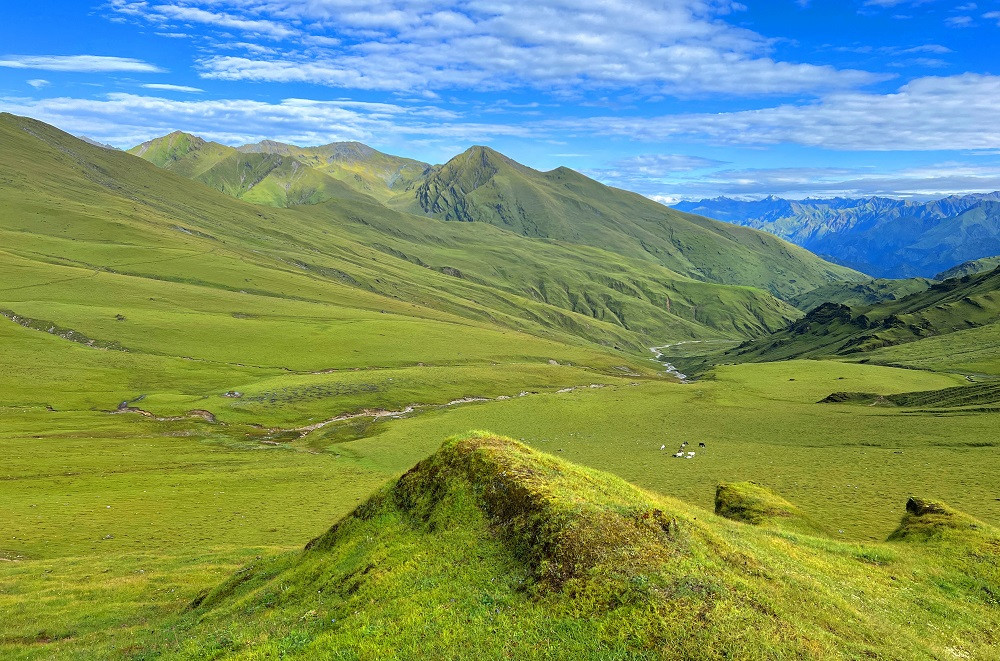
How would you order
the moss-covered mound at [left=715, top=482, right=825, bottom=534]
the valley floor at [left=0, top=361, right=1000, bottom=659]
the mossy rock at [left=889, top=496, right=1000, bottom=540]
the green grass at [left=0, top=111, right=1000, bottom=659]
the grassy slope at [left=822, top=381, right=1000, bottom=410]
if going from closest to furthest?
the green grass at [left=0, top=111, right=1000, bottom=659], the mossy rock at [left=889, top=496, right=1000, bottom=540], the valley floor at [left=0, top=361, right=1000, bottom=659], the moss-covered mound at [left=715, top=482, right=825, bottom=534], the grassy slope at [left=822, top=381, right=1000, bottom=410]

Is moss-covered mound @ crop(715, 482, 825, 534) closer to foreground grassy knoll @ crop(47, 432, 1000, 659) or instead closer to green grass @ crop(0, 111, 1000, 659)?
green grass @ crop(0, 111, 1000, 659)

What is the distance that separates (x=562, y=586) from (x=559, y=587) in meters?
0.11

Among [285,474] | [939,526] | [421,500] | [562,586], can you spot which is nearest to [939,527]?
[939,526]

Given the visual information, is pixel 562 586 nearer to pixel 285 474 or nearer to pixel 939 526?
pixel 939 526

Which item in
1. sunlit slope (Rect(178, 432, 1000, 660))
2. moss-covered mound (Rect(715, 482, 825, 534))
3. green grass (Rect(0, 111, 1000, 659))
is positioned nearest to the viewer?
sunlit slope (Rect(178, 432, 1000, 660))

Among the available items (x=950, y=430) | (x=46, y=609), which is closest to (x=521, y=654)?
(x=46, y=609)

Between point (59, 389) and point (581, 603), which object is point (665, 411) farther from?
point (59, 389)

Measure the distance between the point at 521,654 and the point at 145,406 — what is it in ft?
424

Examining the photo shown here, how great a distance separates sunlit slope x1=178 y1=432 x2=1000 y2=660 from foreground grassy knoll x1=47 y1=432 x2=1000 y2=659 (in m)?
0.06

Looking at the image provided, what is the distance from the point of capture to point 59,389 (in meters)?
122

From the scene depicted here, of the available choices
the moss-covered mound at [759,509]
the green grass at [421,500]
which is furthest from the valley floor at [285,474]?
the moss-covered mound at [759,509]

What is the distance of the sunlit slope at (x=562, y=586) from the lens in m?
15.5

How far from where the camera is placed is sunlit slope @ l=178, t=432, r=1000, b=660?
1548 cm

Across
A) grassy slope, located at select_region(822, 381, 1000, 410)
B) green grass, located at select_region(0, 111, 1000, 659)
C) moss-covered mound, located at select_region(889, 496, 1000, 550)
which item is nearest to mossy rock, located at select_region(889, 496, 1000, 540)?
moss-covered mound, located at select_region(889, 496, 1000, 550)
